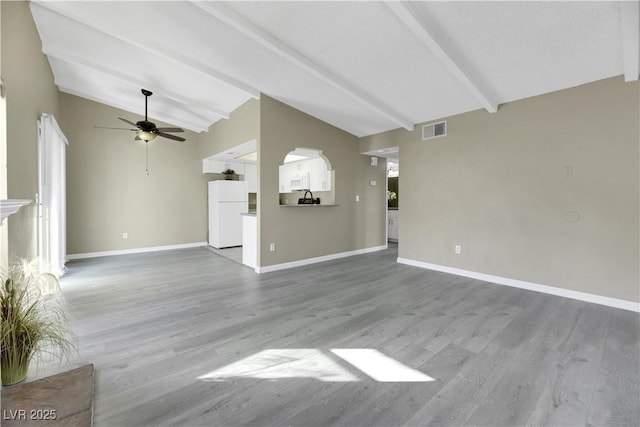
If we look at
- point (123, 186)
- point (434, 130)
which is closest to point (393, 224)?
point (434, 130)

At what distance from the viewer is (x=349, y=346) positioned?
2201 mm

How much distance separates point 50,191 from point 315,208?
389cm

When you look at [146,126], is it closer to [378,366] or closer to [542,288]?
[378,366]

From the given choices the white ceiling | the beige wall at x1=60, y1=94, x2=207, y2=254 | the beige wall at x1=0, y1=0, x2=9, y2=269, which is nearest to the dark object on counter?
the white ceiling

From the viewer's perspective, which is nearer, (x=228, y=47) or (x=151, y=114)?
(x=228, y=47)

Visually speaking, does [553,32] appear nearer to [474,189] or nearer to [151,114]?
[474,189]

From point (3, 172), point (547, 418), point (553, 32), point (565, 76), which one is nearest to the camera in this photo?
point (547, 418)

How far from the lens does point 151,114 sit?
20.2ft

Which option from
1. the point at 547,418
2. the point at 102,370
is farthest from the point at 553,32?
the point at 102,370

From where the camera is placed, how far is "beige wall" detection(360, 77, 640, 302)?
296cm

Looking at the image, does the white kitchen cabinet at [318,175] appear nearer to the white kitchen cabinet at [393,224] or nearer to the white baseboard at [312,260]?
the white baseboard at [312,260]

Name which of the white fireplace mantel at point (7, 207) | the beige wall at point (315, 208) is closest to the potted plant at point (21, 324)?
the white fireplace mantel at point (7, 207)

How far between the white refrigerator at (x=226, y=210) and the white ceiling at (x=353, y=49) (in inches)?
99.4

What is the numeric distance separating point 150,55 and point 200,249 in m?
4.15
